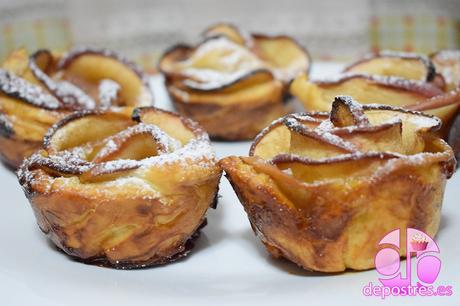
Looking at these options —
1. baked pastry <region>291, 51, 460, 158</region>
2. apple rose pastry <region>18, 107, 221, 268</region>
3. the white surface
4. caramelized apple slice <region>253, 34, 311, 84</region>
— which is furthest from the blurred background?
apple rose pastry <region>18, 107, 221, 268</region>

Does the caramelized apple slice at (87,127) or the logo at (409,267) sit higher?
the caramelized apple slice at (87,127)

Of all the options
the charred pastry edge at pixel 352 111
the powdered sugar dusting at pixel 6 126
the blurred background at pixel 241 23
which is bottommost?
the blurred background at pixel 241 23

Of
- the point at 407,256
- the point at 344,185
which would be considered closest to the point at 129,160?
the point at 344,185

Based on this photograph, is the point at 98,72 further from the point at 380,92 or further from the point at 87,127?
the point at 380,92

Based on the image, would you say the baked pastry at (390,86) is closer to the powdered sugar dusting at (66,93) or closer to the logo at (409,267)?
the logo at (409,267)

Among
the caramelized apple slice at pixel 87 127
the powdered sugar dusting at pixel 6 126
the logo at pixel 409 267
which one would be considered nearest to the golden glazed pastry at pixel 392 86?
the logo at pixel 409 267

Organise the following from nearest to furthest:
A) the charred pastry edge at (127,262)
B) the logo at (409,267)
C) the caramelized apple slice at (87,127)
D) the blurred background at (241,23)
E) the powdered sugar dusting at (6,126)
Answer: the logo at (409,267), the charred pastry edge at (127,262), the caramelized apple slice at (87,127), the powdered sugar dusting at (6,126), the blurred background at (241,23)

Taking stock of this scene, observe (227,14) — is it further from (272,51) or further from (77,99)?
(77,99)

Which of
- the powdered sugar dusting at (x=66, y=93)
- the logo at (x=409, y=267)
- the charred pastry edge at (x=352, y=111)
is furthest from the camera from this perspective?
the powdered sugar dusting at (x=66, y=93)
